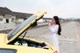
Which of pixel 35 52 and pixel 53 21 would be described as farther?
pixel 53 21

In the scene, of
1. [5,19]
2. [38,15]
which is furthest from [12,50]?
[5,19]

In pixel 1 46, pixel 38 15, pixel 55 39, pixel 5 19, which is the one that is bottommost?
pixel 5 19

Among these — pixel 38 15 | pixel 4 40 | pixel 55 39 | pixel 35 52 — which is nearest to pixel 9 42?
pixel 4 40

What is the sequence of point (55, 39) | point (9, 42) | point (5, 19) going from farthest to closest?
point (5, 19) → point (55, 39) → point (9, 42)

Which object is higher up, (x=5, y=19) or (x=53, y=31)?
(x=53, y=31)

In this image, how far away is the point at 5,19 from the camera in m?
77.9

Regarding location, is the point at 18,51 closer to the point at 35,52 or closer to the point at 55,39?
the point at 35,52

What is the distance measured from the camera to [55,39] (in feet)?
31.8

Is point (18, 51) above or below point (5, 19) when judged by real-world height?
above

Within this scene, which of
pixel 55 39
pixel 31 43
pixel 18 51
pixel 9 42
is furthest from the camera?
pixel 55 39

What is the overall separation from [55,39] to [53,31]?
0.30 metres

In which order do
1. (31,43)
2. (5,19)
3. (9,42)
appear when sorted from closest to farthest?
1. (9,42)
2. (31,43)
3. (5,19)

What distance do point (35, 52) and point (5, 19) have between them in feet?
239

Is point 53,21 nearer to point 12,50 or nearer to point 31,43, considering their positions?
point 31,43
